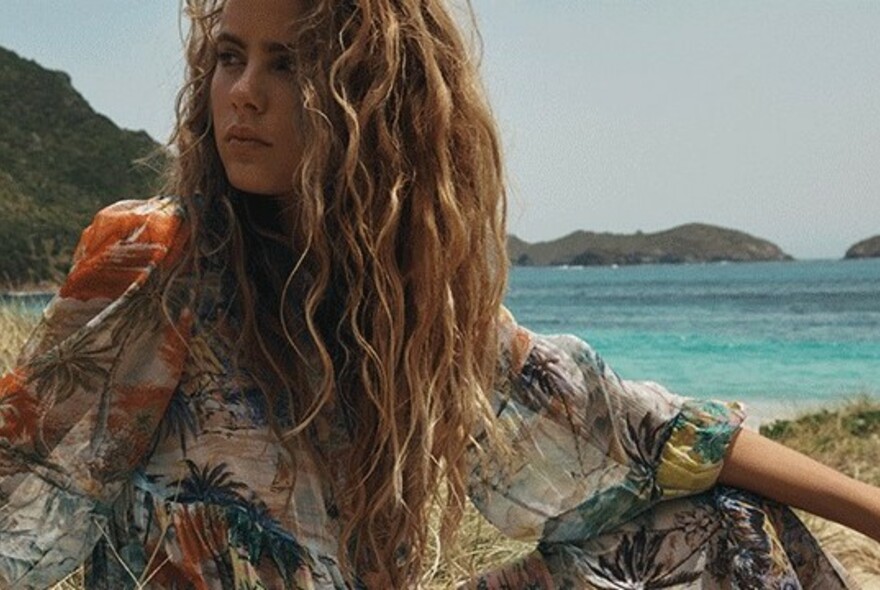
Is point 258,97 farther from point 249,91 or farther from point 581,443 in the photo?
point 581,443

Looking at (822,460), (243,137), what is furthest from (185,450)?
(822,460)

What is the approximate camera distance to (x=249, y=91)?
6.56 ft

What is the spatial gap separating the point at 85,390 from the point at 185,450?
182mm

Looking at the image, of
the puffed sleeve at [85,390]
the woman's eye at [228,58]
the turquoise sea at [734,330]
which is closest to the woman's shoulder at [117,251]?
the puffed sleeve at [85,390]

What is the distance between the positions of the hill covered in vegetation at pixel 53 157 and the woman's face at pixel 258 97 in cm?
2220

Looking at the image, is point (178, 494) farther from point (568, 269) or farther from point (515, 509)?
point (568, 269)

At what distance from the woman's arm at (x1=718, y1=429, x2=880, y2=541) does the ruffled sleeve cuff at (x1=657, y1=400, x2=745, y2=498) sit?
0.08ft

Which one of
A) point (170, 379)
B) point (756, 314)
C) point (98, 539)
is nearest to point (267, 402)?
point (170, 379)

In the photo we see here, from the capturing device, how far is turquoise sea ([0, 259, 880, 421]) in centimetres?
2162

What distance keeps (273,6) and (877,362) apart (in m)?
26.1

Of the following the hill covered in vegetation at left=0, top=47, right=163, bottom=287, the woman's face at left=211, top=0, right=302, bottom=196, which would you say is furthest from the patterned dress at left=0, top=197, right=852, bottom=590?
the hill covered in vegetation at left=0, top=47, right=163, bottom=287

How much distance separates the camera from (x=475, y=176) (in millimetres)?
2223

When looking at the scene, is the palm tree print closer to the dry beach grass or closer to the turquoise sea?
the dry beach grass

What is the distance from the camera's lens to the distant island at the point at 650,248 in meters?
88.4
